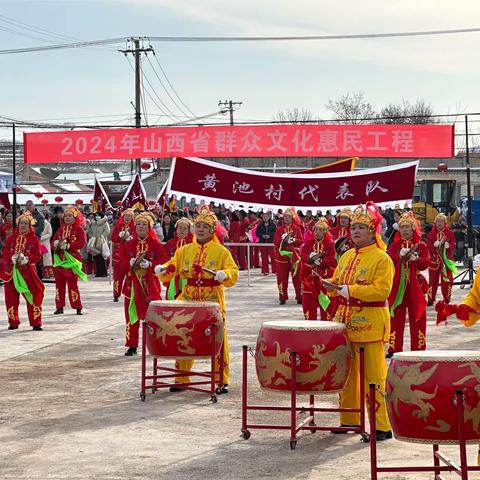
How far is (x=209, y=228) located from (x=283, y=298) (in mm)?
9961

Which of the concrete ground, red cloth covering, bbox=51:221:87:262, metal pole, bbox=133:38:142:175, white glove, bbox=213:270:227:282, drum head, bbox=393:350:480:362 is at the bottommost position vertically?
the concrete ground

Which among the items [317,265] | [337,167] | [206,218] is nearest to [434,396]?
[206,218]

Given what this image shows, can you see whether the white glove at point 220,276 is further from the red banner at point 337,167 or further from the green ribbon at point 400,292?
the red banner at point 337,167

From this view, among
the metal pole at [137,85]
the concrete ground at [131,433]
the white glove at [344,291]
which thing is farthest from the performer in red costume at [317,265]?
the metal pole at [137,85]

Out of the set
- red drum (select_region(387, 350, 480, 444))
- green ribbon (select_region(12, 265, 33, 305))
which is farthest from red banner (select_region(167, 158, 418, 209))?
red drum (select_region(387, 350, 480, 444))

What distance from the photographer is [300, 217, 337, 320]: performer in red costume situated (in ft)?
48.6

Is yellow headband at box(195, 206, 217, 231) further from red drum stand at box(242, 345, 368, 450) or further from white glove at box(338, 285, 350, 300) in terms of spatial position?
white glove at box(338, 285, 350, 300)

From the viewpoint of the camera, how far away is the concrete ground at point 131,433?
7531mm

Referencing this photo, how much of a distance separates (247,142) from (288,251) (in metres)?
3.39

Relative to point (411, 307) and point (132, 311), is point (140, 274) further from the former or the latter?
point (411, 307)

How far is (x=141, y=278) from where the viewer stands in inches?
528

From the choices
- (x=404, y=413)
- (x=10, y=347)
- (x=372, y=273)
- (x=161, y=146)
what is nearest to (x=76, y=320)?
(x=10, y=347)

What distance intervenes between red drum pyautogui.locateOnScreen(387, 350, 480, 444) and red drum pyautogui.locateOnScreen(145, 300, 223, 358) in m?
3.63

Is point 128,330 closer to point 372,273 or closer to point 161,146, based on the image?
point 372,273
